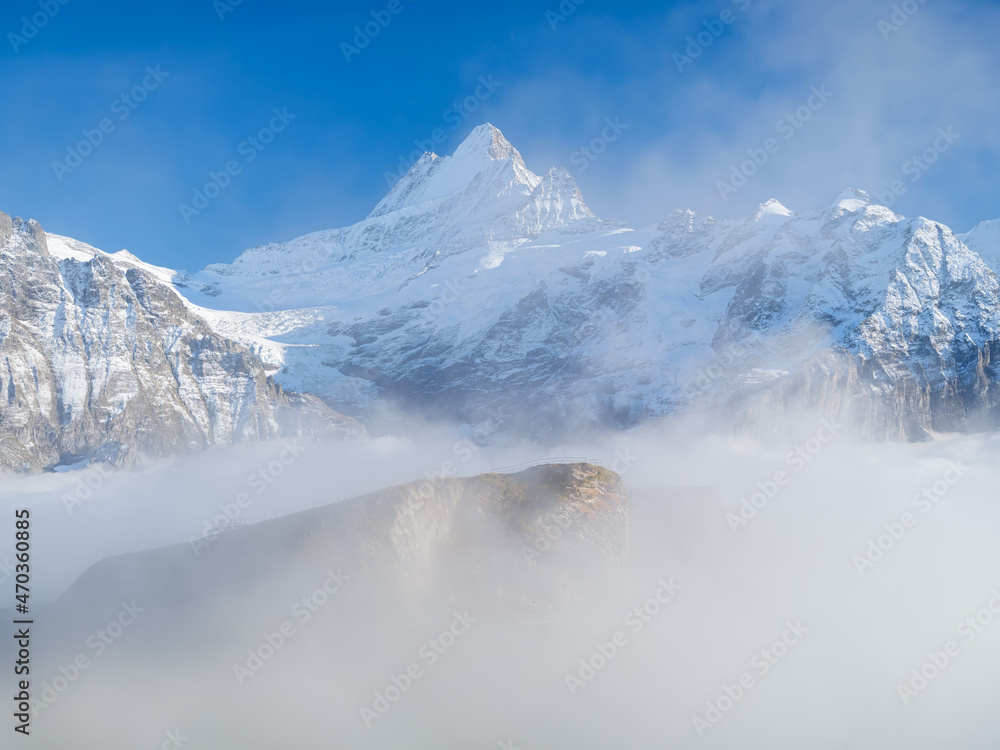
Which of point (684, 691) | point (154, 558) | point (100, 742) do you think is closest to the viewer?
point (100, 742)

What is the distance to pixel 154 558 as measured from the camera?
14088 cm

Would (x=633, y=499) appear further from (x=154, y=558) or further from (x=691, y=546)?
(x=154, y=558)

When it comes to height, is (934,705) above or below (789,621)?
below

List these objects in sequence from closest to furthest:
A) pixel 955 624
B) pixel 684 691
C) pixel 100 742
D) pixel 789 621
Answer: pixel 100 742, pixel 684 691, pixel 789 621, pixel 955 624

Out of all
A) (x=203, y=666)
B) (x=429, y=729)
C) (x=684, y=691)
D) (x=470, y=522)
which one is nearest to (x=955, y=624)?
(x=684, y=691)

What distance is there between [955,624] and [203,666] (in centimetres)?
15026

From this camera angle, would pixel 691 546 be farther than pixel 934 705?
Yes

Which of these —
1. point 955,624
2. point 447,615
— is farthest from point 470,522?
point 955,624

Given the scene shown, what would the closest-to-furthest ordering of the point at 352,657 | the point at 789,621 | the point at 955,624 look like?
the point at 352,657, the point at 789,621, the point at 955,624

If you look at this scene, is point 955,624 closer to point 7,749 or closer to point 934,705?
point 934,705

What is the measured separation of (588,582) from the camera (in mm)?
139875

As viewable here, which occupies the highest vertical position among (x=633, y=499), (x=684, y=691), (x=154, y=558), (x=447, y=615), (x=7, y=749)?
(x=633, y=499)

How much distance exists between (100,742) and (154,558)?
1374 inches

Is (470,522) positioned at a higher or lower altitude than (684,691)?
higher
